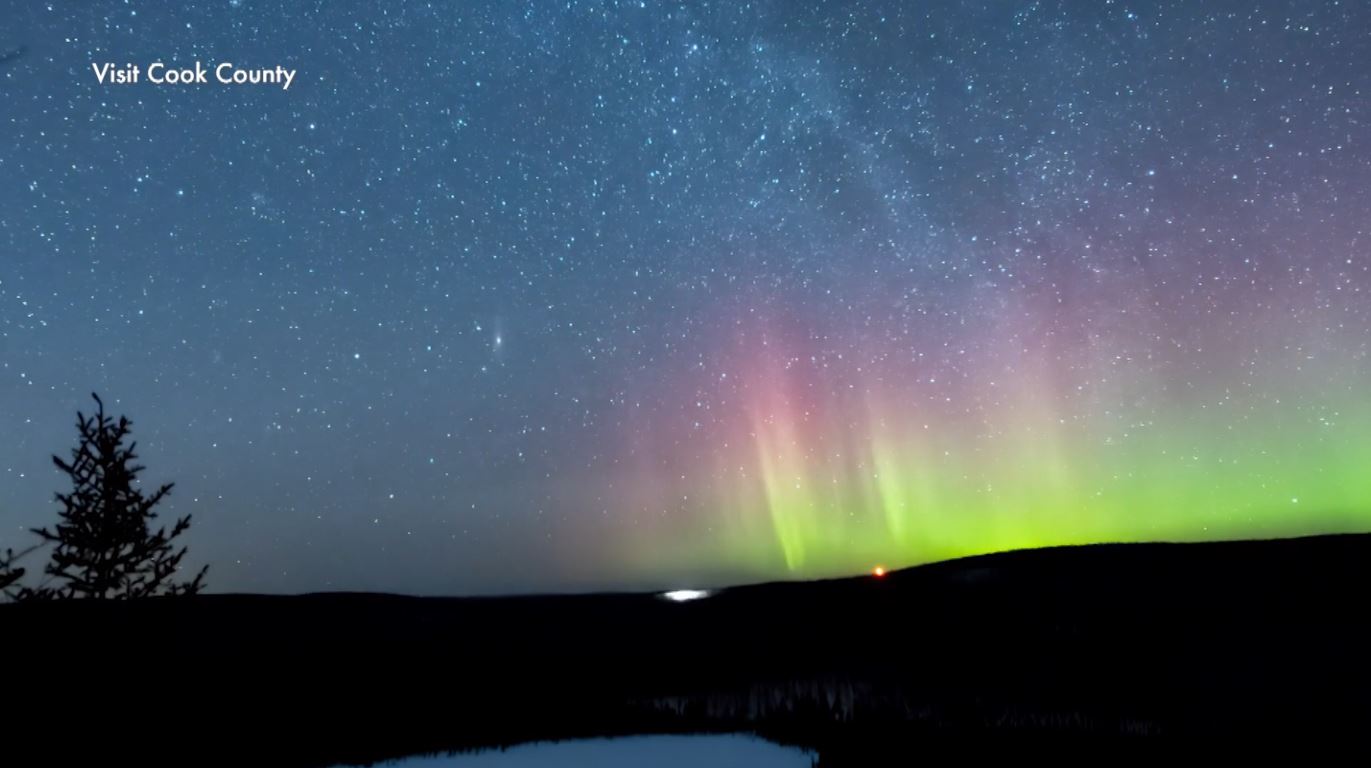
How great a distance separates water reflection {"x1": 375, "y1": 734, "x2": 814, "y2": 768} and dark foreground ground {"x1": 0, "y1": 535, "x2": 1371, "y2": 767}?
114 millimetres

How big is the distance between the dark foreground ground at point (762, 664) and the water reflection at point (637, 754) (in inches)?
4.5

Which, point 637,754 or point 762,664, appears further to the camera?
point 762,664

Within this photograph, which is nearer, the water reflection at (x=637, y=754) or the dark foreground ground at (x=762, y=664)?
the dark foreground ground at (x=762, y=664)

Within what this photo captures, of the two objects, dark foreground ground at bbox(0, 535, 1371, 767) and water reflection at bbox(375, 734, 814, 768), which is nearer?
dark foreground ground at bbox(0, 535, 1371, 767)

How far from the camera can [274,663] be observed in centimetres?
567

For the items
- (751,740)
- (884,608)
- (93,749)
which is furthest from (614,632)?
(93,749)

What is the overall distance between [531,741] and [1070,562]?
157 inches

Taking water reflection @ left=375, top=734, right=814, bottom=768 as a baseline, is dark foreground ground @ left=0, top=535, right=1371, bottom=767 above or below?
above

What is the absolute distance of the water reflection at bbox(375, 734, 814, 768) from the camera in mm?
5207

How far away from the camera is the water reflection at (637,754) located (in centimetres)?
521

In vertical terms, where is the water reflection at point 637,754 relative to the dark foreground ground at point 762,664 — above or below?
below

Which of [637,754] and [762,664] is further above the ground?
[762,664]

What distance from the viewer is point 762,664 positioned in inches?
233

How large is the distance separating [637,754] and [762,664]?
3.76 ft
